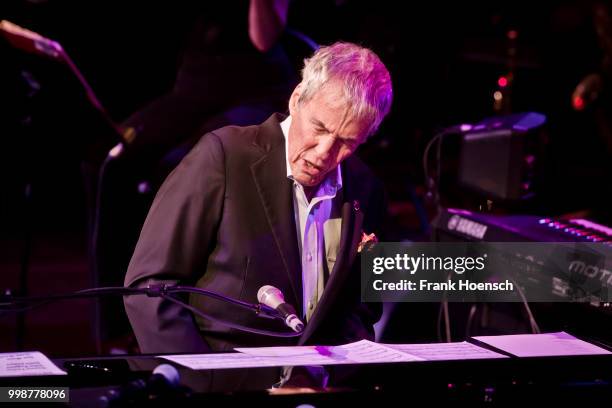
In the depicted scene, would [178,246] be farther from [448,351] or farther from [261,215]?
[448,351]

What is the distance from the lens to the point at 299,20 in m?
4.75

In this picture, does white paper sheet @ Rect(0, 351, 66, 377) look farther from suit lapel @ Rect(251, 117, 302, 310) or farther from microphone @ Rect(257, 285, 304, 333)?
suit lapel @ Rect(251, 117, 302, 310)

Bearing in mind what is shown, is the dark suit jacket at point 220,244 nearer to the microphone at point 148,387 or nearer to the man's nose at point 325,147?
the man's nose at point 325,147

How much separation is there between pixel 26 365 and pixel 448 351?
0.92 m

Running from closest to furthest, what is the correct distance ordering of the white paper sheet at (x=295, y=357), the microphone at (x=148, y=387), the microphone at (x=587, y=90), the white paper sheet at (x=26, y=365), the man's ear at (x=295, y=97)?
the microphone at (x=148, y=387), the white paper sheet at (x=26, y=365), the white paper sheet at (x=295, y=357), the man's ear at (x=295, y=97), the microphone at (x=587, y=90)

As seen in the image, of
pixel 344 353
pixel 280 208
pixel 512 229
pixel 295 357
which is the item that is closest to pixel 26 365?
pixel 295 357

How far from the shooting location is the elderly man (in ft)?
8.27

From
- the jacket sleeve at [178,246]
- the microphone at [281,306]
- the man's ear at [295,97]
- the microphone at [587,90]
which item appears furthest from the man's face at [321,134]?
the microphone at [587,90]

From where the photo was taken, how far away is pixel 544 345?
213 cm

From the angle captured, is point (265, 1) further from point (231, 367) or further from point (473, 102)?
point (473, 102)

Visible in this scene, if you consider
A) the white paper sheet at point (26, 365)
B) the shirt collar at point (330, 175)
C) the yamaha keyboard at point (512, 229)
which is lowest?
the yamaha keyboard at point (512, 229)

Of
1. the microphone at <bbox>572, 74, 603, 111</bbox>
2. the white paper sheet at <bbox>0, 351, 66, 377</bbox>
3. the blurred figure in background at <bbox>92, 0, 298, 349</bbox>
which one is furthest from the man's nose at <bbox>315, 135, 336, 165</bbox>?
the microphone at <bbox>572, 74, 603, 111</bbox>

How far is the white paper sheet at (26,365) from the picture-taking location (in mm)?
1683

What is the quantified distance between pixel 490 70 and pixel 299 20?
11.2 ft
